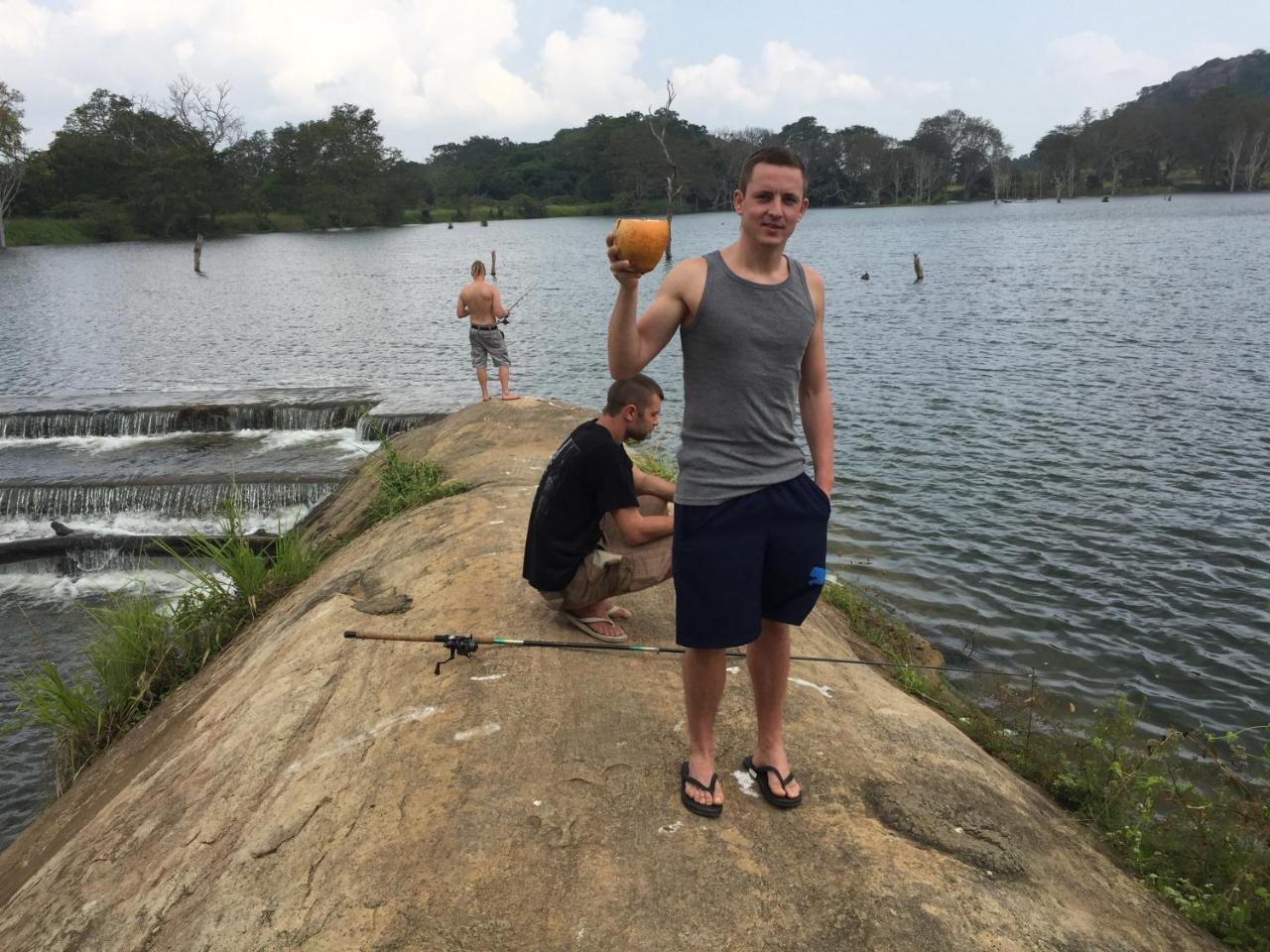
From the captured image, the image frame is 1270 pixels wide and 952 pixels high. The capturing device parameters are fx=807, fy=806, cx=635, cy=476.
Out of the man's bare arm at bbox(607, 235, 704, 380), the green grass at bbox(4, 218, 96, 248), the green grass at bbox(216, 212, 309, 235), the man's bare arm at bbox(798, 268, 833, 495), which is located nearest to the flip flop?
the man's bare arm at bbox(798, 268, 833, 495)

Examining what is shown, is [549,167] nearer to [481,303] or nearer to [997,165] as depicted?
[997,165]

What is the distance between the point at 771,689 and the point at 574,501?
149 centimetres

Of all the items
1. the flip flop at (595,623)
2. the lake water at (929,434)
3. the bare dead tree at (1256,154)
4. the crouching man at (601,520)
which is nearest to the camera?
the crouching man at (601,520)

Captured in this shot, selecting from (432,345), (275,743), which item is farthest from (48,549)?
(432,345)

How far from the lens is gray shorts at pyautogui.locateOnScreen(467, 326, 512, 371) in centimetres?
1241

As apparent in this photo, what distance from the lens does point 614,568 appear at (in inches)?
170

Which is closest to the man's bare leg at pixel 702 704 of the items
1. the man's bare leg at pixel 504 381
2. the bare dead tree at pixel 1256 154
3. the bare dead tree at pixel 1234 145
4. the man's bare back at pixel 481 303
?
the man's bare leg at pixel 504 381

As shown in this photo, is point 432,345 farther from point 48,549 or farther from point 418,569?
point 418,569

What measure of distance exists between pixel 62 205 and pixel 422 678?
9948 centimetres

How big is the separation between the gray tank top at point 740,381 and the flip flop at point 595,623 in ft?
5.81

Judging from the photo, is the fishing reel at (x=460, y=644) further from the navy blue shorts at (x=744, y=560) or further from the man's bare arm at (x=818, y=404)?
the man's bare arm at (x=818, y=404)

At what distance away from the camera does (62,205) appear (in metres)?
81.1

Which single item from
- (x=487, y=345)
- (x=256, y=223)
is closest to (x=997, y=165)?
(x=256, y=223)

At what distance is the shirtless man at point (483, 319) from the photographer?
1220 cm
